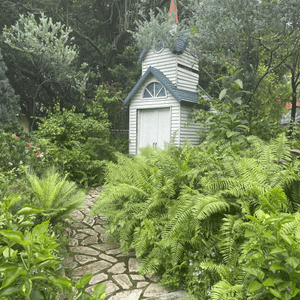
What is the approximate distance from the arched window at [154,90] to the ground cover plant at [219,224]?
6.35 m

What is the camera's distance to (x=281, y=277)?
1670 millimetres

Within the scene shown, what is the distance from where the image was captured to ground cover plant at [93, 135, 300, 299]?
1.67 metres

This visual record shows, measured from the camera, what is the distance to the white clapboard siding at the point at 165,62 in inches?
388

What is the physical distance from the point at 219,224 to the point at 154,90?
8147mm

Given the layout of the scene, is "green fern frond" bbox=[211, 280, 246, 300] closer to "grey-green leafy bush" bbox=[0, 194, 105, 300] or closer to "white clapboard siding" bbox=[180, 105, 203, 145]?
"grey-green leafy bush" bbox=[0, 194, 105, 300]

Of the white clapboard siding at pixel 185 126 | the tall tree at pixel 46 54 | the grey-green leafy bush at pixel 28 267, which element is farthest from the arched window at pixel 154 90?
the grey-green leafy bush at pixel 28 267

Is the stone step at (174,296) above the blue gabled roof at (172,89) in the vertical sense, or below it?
below

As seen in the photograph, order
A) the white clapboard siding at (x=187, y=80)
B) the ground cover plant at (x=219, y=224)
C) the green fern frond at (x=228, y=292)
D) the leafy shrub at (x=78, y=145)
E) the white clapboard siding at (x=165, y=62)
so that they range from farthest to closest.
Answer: the white clapboard siding at (x=187, y=80), the white clapboard siding at (x=165, y=62), the leafy shrub at (x=78, y=145), the green fern frond at (x=228, y=292), the ground cover plant at (x=219, y=224)

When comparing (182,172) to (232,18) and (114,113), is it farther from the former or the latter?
(114,113)

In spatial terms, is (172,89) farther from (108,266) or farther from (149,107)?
(108,266)

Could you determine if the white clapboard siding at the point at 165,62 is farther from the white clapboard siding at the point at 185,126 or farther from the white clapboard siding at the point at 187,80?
the white clapboard siding at the point at 185,126

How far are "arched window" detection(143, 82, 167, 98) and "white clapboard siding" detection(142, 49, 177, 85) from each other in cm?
52

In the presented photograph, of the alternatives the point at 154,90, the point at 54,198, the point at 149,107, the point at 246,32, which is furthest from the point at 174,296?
the point at 154,90

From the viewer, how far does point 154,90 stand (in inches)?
404
